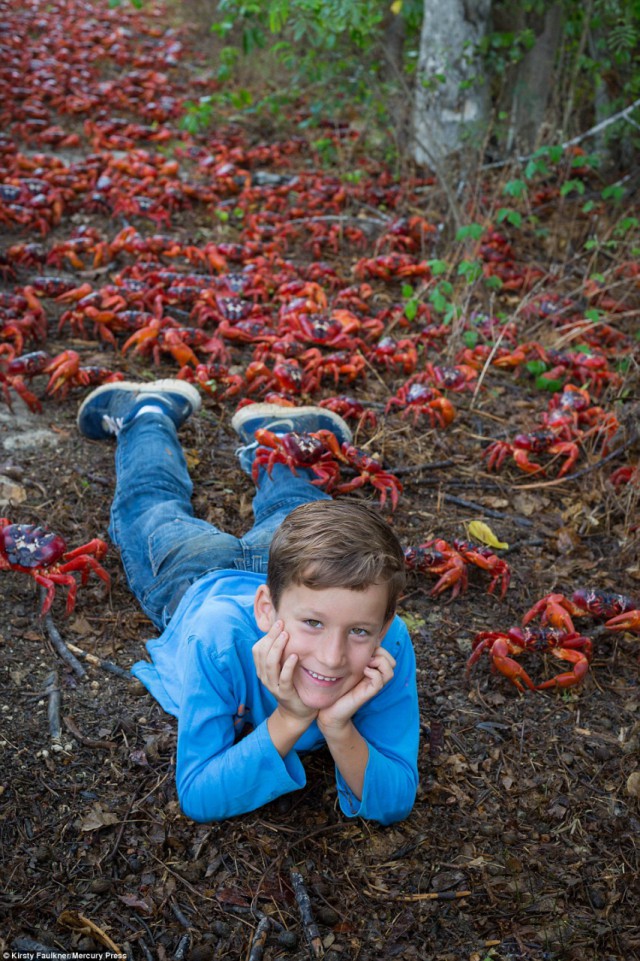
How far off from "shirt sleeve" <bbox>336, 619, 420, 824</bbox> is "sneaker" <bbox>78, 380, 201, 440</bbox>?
6.48 feet

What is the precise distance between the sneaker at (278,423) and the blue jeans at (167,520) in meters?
0.26

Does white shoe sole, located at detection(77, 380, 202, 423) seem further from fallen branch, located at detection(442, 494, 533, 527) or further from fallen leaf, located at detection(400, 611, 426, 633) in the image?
fallen leaf, located at detection(400, 611, 426, 633)

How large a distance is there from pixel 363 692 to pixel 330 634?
187mm

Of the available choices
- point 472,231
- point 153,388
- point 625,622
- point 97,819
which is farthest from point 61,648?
point 472,231

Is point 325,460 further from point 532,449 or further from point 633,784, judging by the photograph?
point 633,784

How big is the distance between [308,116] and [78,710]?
8.63 m

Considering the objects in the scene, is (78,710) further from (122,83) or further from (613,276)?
(122,83)

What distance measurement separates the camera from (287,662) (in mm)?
2029

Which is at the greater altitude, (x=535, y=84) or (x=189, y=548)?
(x=535, y=84)

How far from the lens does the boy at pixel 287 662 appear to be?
2.05 meters

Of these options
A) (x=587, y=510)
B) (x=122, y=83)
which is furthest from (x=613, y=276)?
(x=122, y=83)

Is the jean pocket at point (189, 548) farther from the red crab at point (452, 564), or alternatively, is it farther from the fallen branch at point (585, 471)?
the fallen branch at point (585, 471)

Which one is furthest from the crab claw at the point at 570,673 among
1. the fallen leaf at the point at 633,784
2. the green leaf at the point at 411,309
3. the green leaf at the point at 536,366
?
the green leaf at the point at 411,309

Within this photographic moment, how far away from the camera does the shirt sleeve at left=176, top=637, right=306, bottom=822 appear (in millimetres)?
2240
